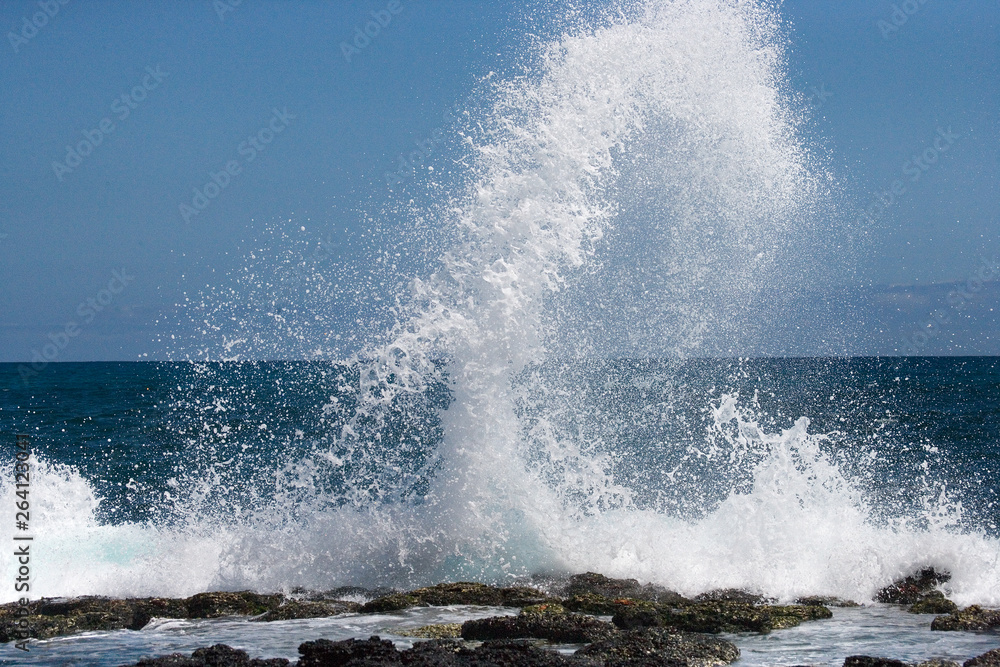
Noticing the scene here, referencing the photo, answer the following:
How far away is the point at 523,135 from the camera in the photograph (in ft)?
45.9

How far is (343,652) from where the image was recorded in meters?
7.54

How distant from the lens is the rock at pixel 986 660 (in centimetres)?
733

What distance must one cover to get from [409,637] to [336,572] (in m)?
3.60

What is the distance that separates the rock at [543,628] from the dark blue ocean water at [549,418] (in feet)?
15.6

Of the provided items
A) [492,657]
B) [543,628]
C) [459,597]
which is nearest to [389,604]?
[459,597]

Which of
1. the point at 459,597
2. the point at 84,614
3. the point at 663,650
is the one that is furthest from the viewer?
the point at 459,597

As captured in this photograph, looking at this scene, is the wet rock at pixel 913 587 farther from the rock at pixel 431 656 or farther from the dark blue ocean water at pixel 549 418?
the rock at pixel 431 656

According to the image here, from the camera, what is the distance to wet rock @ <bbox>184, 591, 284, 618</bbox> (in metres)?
10.4

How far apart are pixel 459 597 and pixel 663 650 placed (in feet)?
11.4

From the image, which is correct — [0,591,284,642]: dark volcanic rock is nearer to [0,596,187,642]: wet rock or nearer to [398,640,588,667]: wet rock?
[0,596,187,642]: wet rock

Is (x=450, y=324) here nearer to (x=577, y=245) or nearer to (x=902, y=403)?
(x=577, y=245)

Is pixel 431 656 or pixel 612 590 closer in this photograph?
pixel 431 656

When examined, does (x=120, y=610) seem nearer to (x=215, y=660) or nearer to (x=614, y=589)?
(x=215, y=660)

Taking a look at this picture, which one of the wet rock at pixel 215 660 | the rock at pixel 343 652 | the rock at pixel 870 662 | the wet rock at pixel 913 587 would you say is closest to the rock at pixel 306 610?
the wet rock at pixel 215 660
